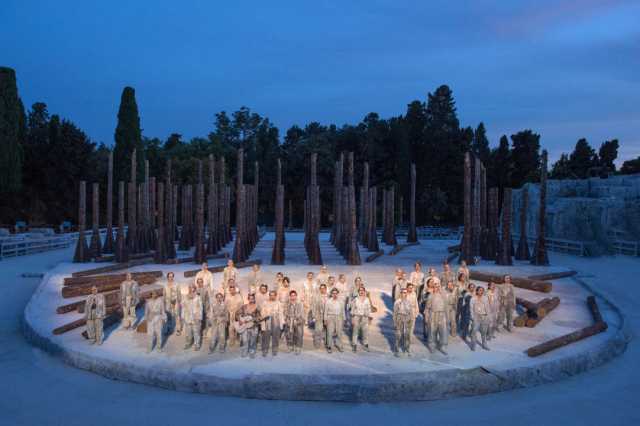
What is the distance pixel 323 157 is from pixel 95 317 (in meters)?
38.1

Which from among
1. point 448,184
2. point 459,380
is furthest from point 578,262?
point 448,184

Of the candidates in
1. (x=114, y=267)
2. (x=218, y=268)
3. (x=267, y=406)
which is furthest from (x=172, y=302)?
(x=114, y=267)

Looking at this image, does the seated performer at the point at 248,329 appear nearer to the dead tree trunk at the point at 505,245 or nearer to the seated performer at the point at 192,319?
the seated performer at the point at 192,319

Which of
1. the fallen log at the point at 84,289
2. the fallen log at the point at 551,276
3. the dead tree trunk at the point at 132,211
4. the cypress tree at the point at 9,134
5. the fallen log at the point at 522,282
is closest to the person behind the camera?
the fallen log at the point at 84,289

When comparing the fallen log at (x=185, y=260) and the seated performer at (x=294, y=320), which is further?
A: the fallen log at (x=185, y=260)

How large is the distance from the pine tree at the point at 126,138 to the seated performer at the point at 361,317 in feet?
110

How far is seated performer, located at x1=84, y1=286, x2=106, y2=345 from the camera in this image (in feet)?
36.5

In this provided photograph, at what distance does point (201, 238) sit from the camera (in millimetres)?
21422

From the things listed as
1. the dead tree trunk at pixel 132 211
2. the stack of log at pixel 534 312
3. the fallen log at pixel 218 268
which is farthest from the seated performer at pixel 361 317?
the dead tree trunk at pixel 132 211

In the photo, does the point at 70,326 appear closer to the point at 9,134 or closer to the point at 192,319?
the point at 192,319

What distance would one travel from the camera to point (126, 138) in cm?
4138

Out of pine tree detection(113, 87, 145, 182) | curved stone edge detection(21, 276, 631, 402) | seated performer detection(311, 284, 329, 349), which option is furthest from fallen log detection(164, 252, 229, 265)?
pine tree detection(113, 87, 145, 182)

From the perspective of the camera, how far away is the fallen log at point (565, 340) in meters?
10.5

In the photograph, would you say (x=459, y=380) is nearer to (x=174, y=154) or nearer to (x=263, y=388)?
(x=263, y=388)
